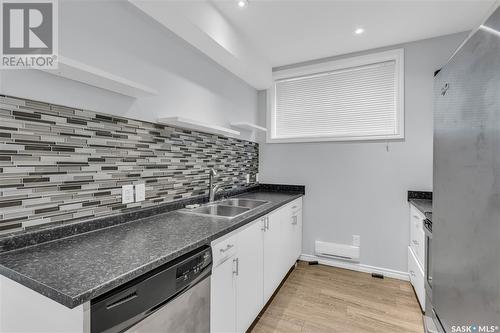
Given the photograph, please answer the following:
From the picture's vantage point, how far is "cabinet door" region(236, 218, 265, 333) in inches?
59.8

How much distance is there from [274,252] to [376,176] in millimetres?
1544

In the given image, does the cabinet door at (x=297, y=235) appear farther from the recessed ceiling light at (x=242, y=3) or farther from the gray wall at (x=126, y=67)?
the recessed ceiling light at (x=242, y=3)

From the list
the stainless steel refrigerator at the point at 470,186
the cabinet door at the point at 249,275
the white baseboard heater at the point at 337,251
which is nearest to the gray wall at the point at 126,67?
the cabinet door at the point at 249,275

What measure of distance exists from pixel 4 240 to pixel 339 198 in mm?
2868

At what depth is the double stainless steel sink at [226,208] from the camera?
197cm

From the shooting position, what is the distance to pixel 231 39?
2.12 meters

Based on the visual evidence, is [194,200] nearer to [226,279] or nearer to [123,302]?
[226,279]

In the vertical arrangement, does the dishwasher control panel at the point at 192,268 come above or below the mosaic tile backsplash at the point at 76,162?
below

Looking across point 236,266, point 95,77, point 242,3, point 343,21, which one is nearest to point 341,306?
point 236,266

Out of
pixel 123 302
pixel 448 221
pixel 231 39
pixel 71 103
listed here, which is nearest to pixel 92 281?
pixel 123 302

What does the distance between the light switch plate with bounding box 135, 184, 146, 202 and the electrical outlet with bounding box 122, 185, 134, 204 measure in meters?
0.03

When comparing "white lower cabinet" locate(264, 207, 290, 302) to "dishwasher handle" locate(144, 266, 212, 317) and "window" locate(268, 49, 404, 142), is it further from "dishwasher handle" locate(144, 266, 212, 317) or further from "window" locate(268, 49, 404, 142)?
"window" locate(268, 49, 404, 142)

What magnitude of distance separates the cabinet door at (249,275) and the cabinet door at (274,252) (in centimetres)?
10

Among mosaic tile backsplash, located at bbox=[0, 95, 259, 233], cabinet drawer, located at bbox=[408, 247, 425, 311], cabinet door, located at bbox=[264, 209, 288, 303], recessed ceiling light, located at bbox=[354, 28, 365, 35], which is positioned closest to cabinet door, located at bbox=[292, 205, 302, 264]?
cabinet door, located at bbox=[264, 209, 288, 303]
